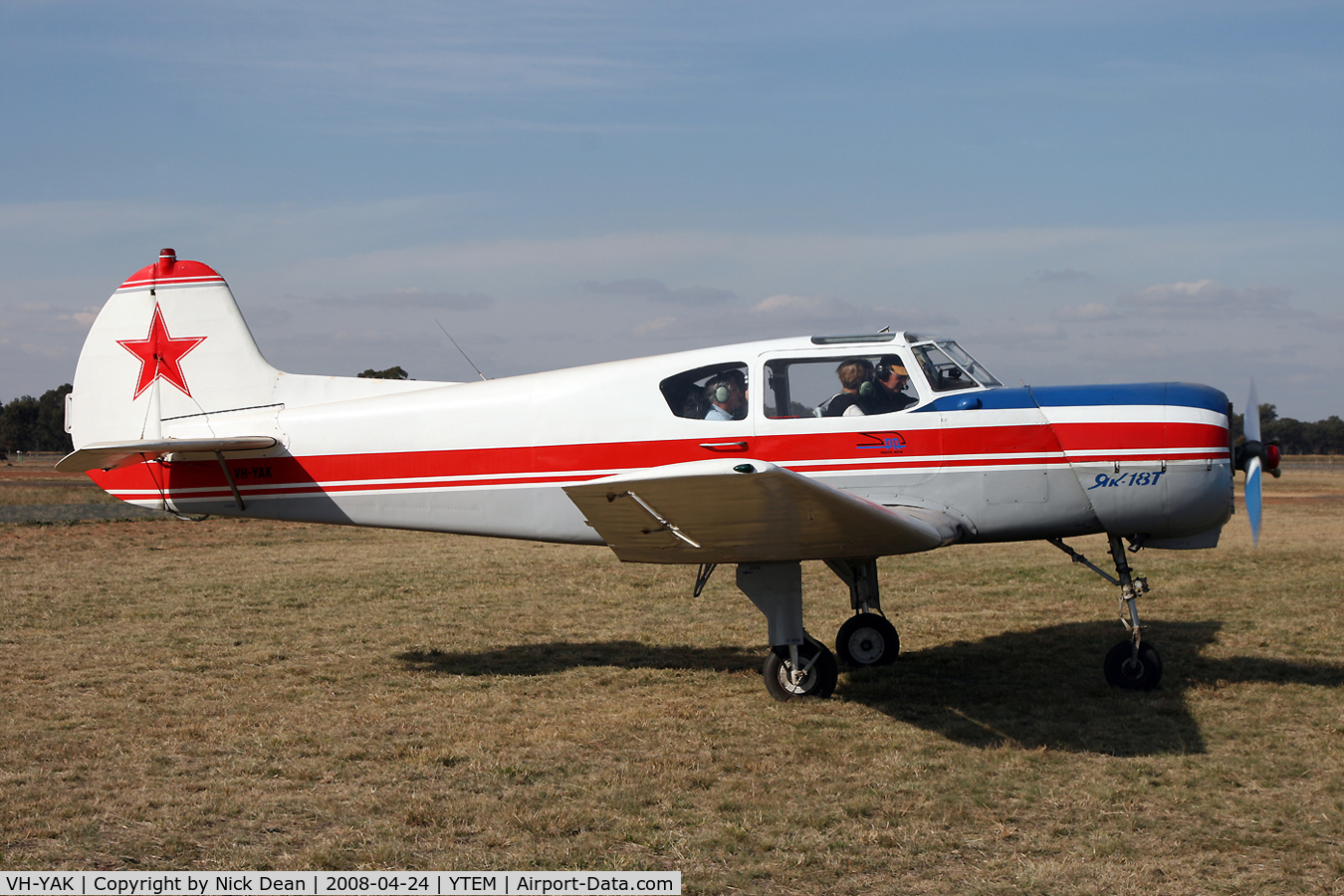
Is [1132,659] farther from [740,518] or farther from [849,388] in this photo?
[740,518]

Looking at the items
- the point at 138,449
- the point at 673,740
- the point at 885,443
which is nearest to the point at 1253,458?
the point at 885,443

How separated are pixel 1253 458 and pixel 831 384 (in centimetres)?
329

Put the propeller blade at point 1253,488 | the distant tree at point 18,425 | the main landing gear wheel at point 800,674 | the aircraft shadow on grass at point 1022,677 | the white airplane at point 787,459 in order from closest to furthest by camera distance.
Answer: the aircraft shadow on grass at point 1022,677 → the white airplane at point 787,459 → the main landing gear wheel at point 800,674 → the propeller blade at point 1253,488 → the distant tree at point 18,425

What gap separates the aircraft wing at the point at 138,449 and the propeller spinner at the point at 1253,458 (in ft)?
25.5

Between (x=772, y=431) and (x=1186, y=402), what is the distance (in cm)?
296

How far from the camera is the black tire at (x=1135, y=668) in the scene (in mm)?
7133

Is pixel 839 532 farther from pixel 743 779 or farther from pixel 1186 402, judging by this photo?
pixel 1186 402

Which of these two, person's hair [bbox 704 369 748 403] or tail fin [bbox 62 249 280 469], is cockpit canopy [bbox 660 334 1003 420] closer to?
person's hair [bbox 704 369 748 403]

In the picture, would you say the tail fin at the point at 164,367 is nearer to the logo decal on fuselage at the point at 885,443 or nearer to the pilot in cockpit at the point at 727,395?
the pilot in cockpit at the point at 727,395

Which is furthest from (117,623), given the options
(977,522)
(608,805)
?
(977,522)

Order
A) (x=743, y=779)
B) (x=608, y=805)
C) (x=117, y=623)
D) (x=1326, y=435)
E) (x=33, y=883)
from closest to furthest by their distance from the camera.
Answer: (x=33, y=883)
(x=608, y=805)
(x=743, y=779)
(x=117, y=623)
(x=1326, y=435)

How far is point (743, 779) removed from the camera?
5309 millimetres

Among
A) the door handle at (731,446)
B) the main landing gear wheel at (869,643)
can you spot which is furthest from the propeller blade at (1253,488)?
the door handle at (731,446)

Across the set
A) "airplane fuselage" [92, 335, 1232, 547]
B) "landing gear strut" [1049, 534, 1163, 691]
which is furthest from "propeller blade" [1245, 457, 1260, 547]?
"landing gear strut" [1049, 534, 1163, 691]
